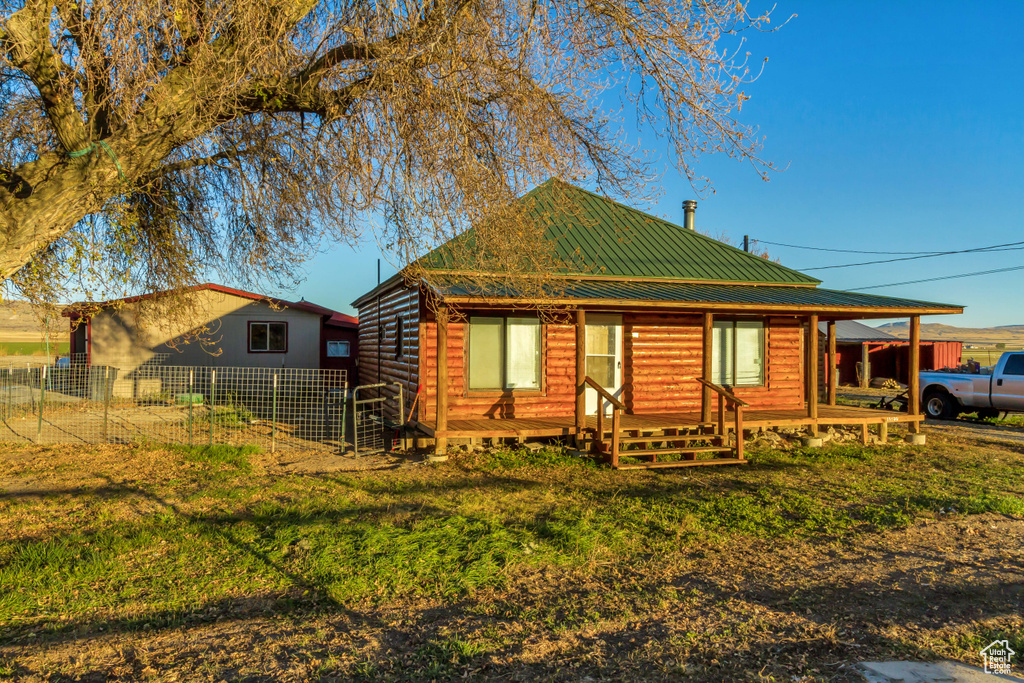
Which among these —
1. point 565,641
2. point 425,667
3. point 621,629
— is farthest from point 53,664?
point 621,629

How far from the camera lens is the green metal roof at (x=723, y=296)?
32.4 feet

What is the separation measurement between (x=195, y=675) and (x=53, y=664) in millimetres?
923

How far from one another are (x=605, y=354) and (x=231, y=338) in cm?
1478

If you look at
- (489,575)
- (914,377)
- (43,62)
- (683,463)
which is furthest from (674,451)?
(43,62)

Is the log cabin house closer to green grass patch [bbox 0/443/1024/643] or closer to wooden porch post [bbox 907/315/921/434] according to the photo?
wooden porch post [bbox 907/315/921/434]

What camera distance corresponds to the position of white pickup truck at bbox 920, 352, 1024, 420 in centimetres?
1555

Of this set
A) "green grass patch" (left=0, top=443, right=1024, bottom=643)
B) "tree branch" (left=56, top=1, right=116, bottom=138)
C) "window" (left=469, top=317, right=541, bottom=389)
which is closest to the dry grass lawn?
"green grass patch" (left=0, top=443, right=1024, bottom=643)

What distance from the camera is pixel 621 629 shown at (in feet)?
13.6

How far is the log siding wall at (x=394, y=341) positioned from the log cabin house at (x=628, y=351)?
0.08 m

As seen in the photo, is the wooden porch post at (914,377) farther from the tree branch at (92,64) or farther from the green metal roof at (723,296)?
the tree branch at (92,64)

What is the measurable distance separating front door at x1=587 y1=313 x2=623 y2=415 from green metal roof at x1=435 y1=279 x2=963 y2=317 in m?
0.79

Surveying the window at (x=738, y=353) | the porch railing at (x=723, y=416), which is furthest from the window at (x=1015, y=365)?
the porch railing at (x=723, y=416)

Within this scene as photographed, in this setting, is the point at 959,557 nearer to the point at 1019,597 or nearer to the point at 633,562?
the point at 1019,597

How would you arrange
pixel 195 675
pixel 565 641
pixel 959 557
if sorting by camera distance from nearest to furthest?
pixel 195 675 < pixel 565 641 < pixel 959 557
